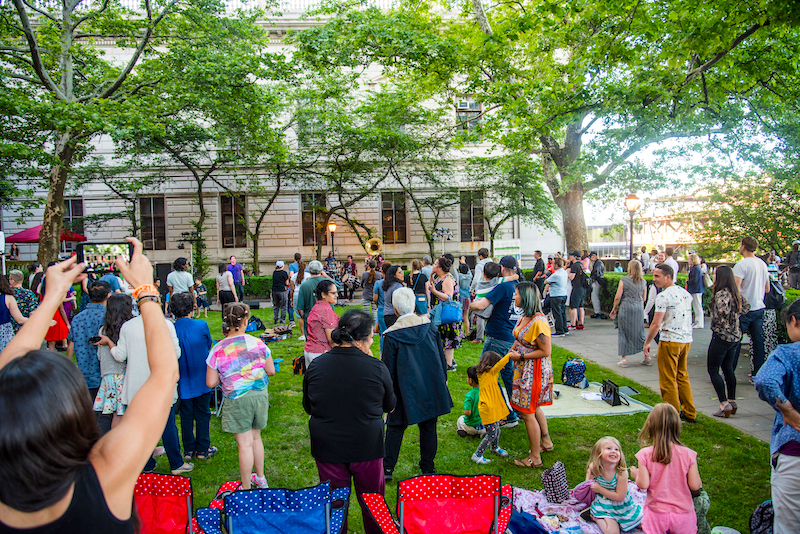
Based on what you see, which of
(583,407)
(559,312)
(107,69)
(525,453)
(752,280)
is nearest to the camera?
(525,453)

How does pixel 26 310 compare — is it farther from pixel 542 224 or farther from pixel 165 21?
pixel 542 224

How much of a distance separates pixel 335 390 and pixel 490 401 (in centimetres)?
229

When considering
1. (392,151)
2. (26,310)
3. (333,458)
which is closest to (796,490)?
(333,458)

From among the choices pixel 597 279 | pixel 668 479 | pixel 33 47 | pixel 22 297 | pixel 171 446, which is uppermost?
pixel 33 47

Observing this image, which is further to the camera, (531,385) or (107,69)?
(107,69)

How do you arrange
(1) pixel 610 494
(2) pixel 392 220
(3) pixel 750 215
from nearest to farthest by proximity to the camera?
(1) pixel 610 494 < (3) pixel 750 215 < (2) pixel 392 220

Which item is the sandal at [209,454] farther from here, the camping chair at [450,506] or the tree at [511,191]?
the tree at [511,191]

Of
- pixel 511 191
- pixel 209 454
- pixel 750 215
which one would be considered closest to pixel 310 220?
pixel 511 191

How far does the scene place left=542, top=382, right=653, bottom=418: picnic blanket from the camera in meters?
6.37

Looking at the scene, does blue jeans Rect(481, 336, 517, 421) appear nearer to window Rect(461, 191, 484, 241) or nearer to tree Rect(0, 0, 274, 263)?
tree Rect(0, 0, 274, 263)

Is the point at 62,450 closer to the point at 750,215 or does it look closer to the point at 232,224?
the point at 232,224

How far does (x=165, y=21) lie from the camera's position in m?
16.2

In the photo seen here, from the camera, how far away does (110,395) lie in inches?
181

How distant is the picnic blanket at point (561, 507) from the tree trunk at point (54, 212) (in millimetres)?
16627
